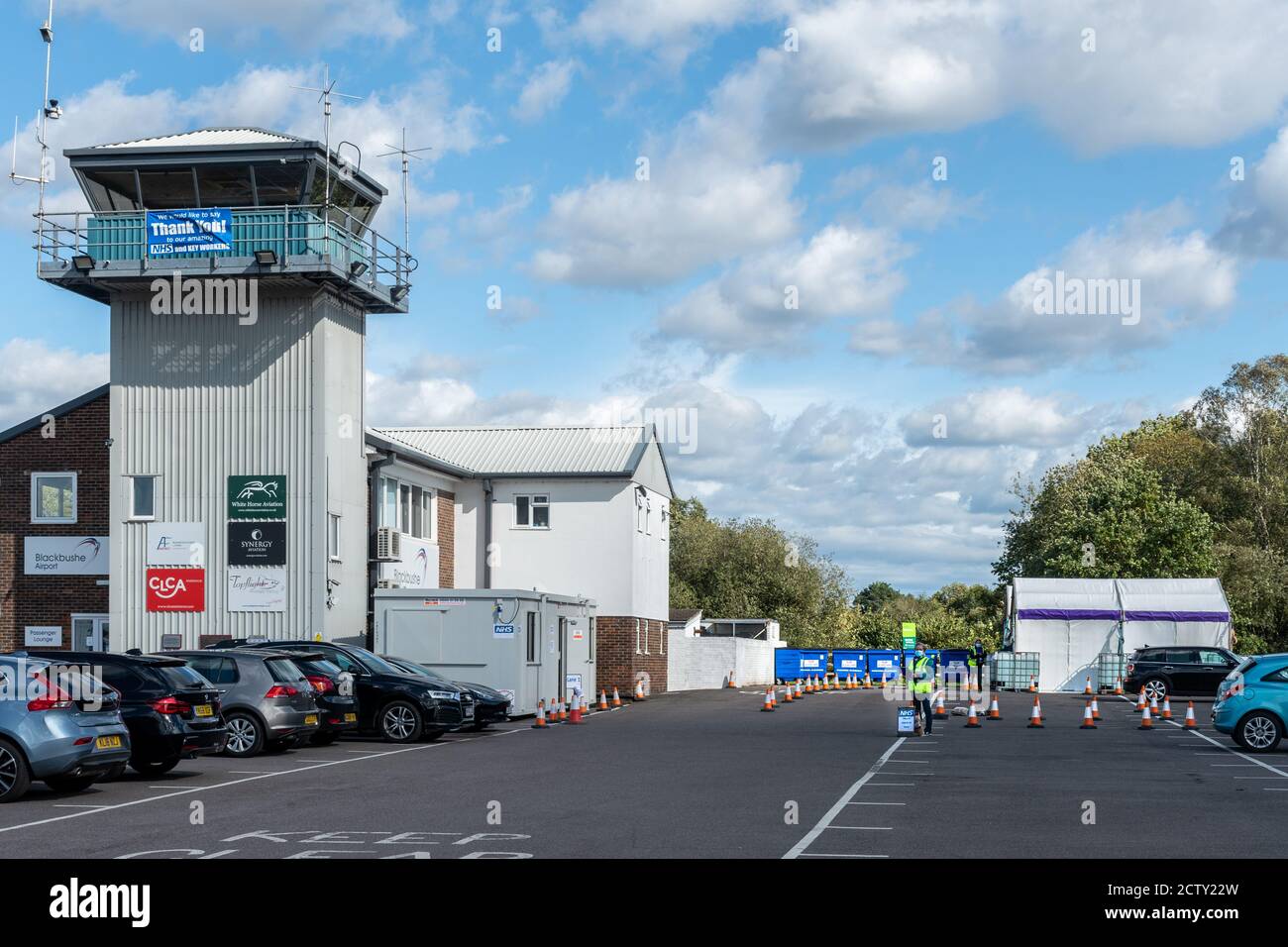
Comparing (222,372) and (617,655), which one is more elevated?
(222,372)

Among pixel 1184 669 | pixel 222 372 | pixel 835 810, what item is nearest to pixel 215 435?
pixel 222 372

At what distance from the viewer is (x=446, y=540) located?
42500 mm

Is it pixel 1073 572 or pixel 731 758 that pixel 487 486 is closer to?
pixel 731 758

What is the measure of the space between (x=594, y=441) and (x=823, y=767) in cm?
2638

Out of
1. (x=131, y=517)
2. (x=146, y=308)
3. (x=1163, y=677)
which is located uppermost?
(x=146, y=308)

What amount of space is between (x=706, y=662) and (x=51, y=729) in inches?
1489

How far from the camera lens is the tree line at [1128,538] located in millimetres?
60188

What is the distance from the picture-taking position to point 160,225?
1291 inches

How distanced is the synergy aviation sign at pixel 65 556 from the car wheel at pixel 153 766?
1685 cm

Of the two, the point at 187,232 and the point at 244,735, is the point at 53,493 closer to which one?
the point at 187,232

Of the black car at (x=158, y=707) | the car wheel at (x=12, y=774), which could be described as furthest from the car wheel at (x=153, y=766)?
the car wheel at (x=12, y=774)

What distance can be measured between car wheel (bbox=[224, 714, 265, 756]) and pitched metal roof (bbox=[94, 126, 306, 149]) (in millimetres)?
14519

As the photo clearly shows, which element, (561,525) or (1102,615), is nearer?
(561,525)
